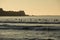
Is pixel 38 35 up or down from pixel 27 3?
down

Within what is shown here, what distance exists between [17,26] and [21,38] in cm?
6

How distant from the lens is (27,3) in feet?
2.81

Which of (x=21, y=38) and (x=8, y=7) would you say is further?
(x=8, y=7)

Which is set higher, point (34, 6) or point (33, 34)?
point (34, 6)

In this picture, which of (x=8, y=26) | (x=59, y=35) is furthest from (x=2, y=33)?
(x=59, y=35)

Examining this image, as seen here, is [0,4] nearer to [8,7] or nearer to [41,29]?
[8,7]

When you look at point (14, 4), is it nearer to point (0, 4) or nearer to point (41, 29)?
point (0, 4)

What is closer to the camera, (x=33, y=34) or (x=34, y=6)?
(x=33, y=34)

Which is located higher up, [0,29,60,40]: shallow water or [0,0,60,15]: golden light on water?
[0,0,60,15]: golden light on water

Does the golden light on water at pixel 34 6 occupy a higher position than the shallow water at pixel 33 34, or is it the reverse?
the golden light on water at pixel 34 6

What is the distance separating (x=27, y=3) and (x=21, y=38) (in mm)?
292

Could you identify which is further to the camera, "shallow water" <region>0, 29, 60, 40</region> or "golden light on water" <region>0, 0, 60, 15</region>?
"golden light on water" <region>0, 0, 60, 15</region>

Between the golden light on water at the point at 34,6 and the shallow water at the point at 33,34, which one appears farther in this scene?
the golden light on water at the point at 34,6

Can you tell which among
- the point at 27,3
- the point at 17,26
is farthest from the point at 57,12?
the point at 17,26
